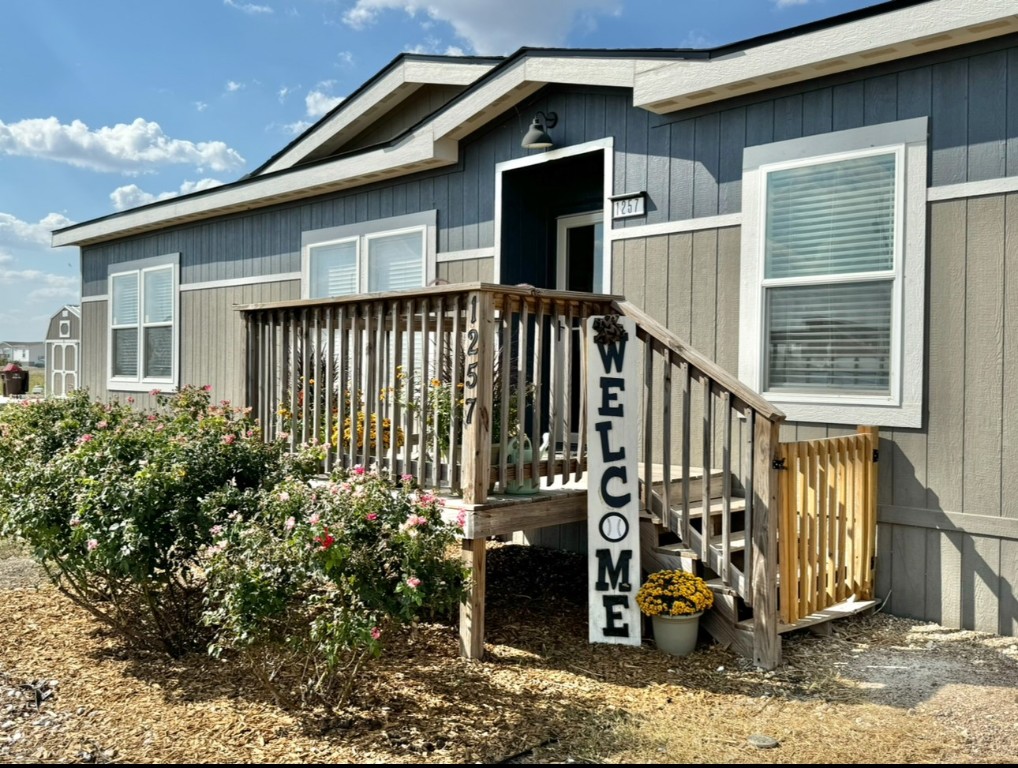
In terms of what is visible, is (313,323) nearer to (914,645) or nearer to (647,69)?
(647,69)

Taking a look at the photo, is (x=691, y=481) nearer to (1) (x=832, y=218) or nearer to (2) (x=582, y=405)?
(2) (x=582, y=405)

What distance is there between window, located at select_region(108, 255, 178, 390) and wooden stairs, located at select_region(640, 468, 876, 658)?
24.9 feet

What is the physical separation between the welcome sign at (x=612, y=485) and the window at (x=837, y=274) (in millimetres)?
1299

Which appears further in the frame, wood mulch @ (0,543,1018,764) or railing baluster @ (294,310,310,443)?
railing baluster @ (294,310,310,443)

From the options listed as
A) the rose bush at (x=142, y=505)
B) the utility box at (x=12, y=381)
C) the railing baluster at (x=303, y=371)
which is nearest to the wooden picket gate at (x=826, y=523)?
the rose bush at (x=142, y=505)

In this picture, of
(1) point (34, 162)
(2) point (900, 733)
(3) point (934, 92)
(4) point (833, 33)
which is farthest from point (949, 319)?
(1) point (34, 162)

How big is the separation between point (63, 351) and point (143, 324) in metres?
4.11

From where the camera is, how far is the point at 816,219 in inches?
201

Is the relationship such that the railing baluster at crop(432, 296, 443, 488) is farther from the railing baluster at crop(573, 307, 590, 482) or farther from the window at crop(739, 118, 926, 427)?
the window at crop(739, 118, 926, 427)

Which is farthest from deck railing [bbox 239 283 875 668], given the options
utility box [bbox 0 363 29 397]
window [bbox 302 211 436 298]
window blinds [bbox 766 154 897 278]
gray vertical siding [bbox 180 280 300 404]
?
utility box [bbox 0 363 29 397]

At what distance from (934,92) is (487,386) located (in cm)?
298

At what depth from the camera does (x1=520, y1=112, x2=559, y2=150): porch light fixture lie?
638cm

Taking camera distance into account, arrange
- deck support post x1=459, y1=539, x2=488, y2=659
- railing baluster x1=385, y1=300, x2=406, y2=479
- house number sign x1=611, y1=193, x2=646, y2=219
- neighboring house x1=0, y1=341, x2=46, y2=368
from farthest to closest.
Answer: neighboring house x1=0, y1=341, x2=46, y2=368 < house number sign x1=611, y1=193, x2=646, y2=219 < railing baluster x1=385, y1=300, x2=406, y2=479 < deck support post x1=459, y1=539, x2=488, y2=659

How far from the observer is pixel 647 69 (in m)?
5.64
